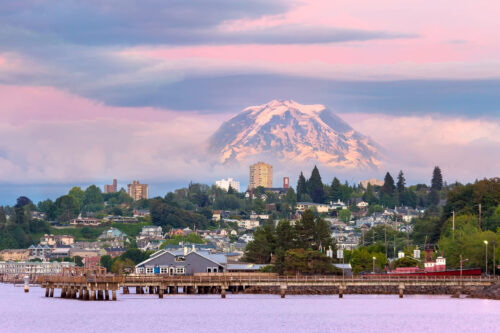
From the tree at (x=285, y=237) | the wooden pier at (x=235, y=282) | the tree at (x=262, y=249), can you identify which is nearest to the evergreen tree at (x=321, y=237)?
the tree at (x=285, y=237)

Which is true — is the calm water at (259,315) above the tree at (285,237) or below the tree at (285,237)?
below

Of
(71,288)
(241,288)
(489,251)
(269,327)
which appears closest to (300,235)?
(241,288)

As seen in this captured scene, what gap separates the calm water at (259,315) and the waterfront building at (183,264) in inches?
897

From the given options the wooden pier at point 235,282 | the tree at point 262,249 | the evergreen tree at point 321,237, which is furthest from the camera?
the tree at point 262,249

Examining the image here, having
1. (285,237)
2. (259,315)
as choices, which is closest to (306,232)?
(285,237)

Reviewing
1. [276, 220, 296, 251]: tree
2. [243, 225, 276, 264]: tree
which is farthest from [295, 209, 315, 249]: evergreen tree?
[243, 225, 276, 264]: tree

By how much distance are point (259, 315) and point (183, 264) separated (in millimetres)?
57802

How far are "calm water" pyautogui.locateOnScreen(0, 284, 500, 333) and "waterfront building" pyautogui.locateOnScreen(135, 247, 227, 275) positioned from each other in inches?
897

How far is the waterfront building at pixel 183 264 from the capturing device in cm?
17488

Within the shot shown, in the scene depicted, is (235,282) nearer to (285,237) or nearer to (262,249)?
(285,237)

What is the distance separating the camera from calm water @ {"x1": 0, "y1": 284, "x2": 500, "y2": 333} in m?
105

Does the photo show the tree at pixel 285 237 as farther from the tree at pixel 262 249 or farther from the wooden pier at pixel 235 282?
the wooden pier at pixel 235 282

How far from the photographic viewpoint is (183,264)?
17575cm

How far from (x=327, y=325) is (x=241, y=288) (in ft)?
222
